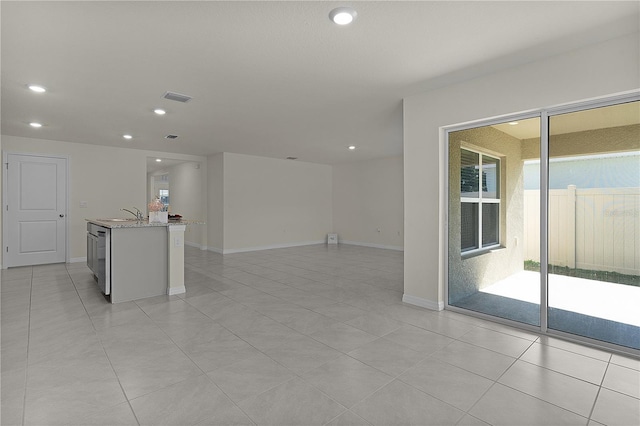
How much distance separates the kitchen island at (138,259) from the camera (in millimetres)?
3986

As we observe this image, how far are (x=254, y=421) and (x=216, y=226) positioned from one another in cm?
680

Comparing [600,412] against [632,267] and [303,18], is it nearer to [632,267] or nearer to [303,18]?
[632,267]

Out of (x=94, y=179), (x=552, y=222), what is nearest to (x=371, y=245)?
(x=552, y=222)

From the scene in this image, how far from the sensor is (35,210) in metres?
6.33

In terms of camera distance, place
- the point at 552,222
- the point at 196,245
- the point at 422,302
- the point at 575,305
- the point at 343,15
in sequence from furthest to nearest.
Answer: the point at 196,245, the point at 422,302, the point at 552,222, the point at 575,305, the point at 343,15

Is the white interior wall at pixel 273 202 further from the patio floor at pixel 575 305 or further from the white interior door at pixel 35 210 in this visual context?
the patio floor at pixel 575 305

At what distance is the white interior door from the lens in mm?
6121

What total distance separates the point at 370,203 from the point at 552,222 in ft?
20.7

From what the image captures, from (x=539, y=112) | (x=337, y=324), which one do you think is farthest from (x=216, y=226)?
(x=539, y=112)

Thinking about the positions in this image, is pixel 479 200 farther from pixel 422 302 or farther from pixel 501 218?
pixel 422 302

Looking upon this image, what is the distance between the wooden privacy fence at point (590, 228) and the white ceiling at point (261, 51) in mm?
1270

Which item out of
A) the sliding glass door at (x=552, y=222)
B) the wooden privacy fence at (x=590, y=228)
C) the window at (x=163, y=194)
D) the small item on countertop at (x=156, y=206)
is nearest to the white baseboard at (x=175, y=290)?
the small item on countertop at (x=156, y=206)

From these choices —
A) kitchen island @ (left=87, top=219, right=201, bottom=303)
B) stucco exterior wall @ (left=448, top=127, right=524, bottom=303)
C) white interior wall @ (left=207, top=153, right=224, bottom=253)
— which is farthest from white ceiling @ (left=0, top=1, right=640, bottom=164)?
white interior wall @ (left=207, top=153, right=224, bottom=253)

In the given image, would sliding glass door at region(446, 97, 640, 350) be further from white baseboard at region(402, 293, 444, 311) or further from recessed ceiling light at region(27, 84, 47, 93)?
recessed ceiling light at region(27, 84, 47, 93)
